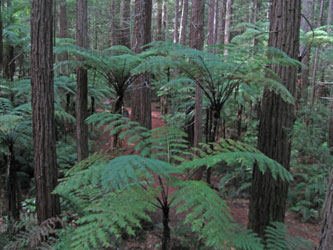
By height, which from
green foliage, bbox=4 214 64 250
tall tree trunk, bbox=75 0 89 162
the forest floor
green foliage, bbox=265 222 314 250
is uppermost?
tall tree trunk, bbox=75 0 89 162

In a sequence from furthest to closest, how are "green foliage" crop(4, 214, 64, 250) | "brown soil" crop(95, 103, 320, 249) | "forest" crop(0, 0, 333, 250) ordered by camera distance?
"brown soil" crop(95, 103, 320, 249) → "green foliage" crop(4, 214, 64, 250) → "forest" crop(0, 0, 333, 250)

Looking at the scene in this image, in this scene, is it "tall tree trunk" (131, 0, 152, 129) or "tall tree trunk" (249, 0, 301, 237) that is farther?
"tall tree trunk" (131, 0, 152, 129)

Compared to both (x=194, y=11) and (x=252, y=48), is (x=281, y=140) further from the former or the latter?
(x=194, y=11)

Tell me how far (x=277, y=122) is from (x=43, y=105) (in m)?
3.16

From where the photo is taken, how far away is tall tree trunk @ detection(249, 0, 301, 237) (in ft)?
11.0

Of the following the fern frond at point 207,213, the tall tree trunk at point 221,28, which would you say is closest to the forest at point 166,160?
the fern frond at point 207,213

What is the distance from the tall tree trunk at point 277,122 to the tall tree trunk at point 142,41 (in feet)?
10.8

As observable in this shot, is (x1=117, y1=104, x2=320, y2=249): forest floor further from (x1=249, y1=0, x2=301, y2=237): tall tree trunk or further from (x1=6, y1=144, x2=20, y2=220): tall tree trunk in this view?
(x1=6, y1=144, x2=20, y2=220): tall tree trunk

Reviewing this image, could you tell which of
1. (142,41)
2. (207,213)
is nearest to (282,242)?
(207,213)

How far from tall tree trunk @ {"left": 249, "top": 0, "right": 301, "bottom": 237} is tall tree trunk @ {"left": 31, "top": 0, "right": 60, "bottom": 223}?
9.56 feet

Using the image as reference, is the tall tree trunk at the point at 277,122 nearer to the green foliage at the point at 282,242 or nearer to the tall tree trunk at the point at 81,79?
the green foliage at the point at 282,242

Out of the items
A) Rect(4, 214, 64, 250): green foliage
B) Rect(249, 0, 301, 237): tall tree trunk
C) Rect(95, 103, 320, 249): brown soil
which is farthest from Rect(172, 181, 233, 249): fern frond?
Rect(95, 103, 320, 249): brown soil

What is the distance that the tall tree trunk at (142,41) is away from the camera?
239 inches

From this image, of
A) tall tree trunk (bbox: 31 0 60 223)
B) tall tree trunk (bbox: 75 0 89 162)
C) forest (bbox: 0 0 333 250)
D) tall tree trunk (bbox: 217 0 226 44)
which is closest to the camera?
forest (bbox: 0 0 333 250)
